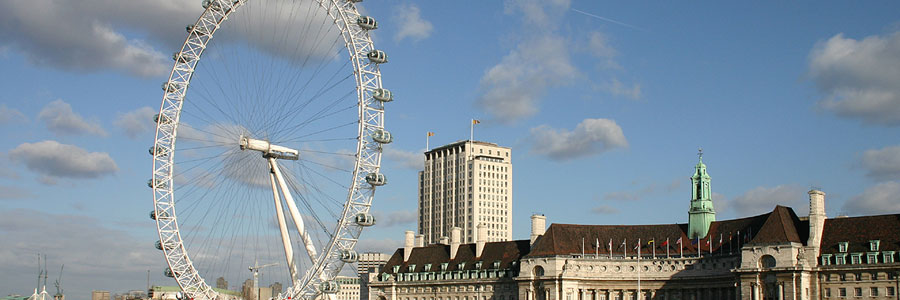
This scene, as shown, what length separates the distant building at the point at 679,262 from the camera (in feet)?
317

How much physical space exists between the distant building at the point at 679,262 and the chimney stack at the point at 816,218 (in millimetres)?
100

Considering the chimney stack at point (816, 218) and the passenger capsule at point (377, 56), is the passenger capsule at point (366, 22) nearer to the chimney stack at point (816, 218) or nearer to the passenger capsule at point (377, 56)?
the passenger capsule at point (377, 56)

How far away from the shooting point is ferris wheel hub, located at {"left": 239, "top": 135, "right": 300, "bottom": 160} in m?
82.8

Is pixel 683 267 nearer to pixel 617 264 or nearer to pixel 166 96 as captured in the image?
pixel 617 264

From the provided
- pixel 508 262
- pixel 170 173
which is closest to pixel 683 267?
pixel 508 262

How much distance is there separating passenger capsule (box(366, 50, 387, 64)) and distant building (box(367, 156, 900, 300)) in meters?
37.9

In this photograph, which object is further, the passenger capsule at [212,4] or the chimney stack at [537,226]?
the chimney stack at [537,226]

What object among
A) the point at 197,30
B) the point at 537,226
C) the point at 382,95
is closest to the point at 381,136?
the point at 382,95

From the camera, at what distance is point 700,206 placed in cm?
11444

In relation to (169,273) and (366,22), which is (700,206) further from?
(169,273)

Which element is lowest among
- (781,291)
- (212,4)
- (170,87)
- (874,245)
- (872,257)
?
(781,291)

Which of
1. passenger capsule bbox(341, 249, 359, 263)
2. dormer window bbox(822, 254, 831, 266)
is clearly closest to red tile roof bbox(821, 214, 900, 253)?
dormer window bbox(822, 254, 831, 266)

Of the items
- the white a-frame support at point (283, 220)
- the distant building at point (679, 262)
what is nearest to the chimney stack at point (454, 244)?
the distant building at point (679, 262)

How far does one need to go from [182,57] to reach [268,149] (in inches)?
440
